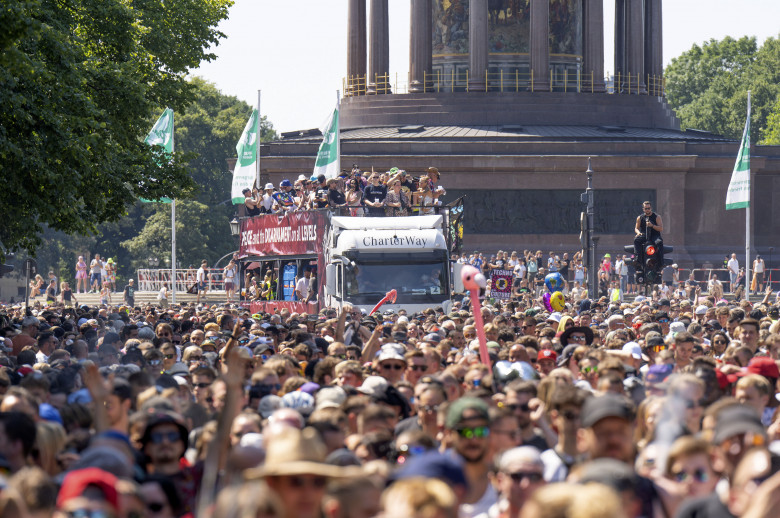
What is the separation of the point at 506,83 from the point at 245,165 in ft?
60.6

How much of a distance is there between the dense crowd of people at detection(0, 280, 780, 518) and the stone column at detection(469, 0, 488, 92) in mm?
48692

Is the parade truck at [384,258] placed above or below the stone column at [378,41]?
below

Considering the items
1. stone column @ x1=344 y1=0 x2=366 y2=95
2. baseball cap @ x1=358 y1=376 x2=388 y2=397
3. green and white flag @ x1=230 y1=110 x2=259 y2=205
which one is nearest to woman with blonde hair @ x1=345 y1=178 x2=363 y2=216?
green and white flag @ x1=230 y1=110 x2=259 y2=205

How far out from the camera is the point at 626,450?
7691 millimetres

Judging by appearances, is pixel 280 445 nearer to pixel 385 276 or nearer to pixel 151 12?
pixel 385 276

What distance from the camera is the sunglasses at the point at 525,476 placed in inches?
282

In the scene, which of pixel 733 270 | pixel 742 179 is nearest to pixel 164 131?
pixel 742 179

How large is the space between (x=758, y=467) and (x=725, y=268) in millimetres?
48271

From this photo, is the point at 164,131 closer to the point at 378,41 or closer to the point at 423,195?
the point at 423,195

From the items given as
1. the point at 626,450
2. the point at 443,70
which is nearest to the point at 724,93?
the point at 443,70

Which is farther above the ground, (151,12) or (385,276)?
(151,12)

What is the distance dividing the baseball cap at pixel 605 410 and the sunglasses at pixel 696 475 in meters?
0.61

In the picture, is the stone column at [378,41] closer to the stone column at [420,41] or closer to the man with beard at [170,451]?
the stone column at [420,41]

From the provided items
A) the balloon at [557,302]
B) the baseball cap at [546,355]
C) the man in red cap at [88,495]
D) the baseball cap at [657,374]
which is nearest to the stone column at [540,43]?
the balloon at [557,302]
